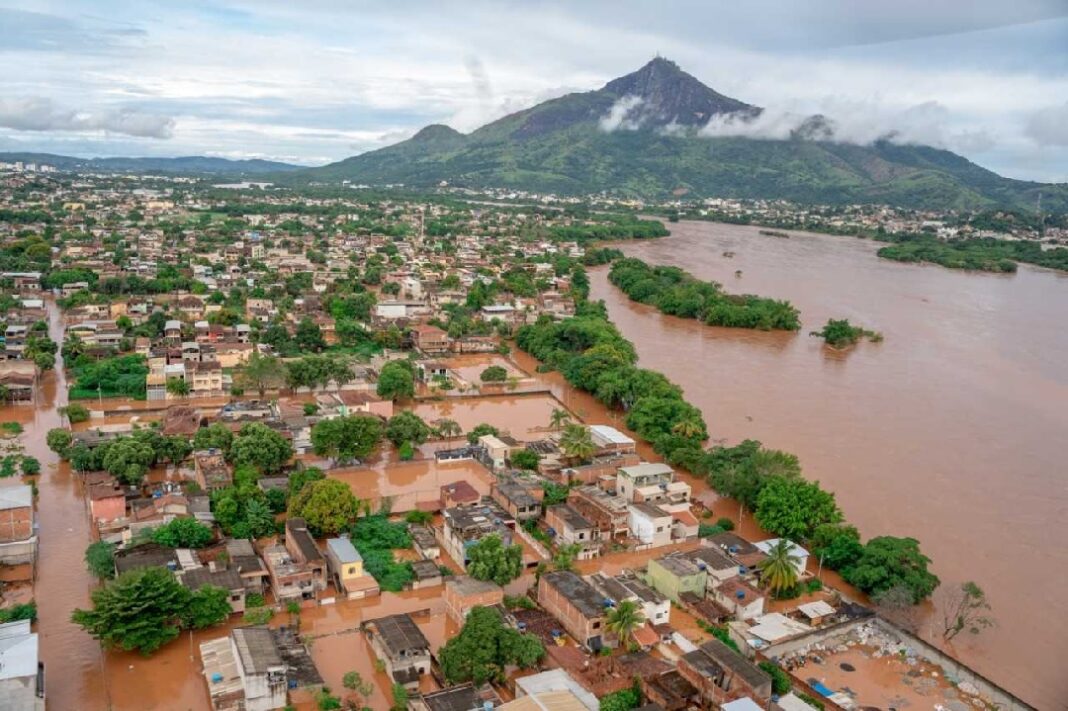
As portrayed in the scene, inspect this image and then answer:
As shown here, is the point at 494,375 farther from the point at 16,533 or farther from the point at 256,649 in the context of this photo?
the point at 256,649

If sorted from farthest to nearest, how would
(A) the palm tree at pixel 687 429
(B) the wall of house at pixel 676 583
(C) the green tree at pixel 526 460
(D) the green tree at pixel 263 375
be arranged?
(D) the green tree at pixel 263 375, (A) the palm tree at pixel 687 429, (C) the green tree at pixel 526 460, (B) the wall of house at pixel 676 583

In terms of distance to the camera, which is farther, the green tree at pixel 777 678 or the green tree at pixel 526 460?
the green tree at pixel 526 460

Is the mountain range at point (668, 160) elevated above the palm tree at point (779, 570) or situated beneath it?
elevated above

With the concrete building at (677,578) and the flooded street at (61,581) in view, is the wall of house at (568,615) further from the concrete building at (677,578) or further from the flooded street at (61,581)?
the flooded street at (61,581)

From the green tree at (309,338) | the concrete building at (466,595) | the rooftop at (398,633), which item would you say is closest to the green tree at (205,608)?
the rooftop at (398,633)

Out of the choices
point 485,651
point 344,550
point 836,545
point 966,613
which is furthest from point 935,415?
point 485,651

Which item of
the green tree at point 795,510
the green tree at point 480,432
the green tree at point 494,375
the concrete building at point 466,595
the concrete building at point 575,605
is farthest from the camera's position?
the green tree at point 494,375

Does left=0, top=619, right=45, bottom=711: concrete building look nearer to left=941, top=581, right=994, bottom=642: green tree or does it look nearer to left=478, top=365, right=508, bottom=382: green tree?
left=941, top=581, right=994, bottom=642: green tree
